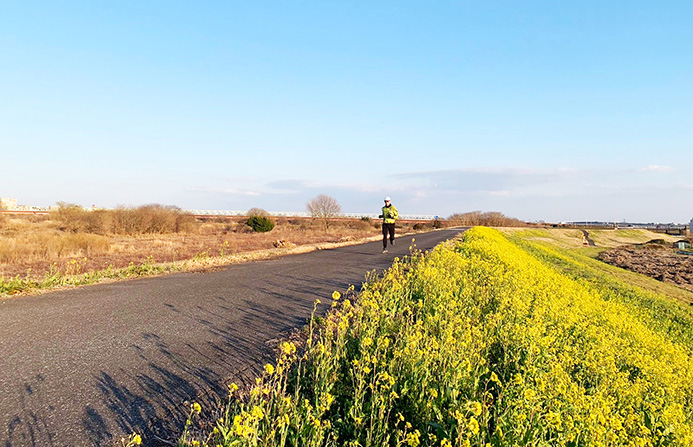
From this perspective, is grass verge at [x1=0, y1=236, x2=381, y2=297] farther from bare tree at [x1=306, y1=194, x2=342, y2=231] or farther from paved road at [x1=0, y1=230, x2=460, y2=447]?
bare tree at [x1=306, y1=194, x2=342, y2=231]

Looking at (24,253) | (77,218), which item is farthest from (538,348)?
(77,218)

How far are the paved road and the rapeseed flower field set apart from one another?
1.43ft

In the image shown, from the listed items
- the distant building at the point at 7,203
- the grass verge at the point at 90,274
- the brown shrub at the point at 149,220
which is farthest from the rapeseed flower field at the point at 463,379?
the distant building at the point at 7,203

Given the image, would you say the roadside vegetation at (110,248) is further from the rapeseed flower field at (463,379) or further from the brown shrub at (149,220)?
the rapeseed flower field at (463,379)

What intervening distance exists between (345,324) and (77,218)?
33467mm

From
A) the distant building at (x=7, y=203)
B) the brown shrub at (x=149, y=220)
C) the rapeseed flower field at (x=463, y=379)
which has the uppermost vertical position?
the distant building at (x=7, y=203)

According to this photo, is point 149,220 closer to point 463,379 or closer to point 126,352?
point 126,352

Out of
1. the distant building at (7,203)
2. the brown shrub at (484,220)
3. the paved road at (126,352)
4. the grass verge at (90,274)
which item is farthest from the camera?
the brown shrub at (484,220)

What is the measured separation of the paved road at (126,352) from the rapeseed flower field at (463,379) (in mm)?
434

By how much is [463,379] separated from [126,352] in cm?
326

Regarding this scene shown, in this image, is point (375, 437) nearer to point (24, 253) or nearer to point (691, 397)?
point (691, 397)

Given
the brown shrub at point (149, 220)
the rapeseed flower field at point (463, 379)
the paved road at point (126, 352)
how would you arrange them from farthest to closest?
the brown shrub at point (149, 220), the paved road at point (126, 352), the rapeseed flower field at point (463, 379)

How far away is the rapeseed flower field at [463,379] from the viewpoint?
8.08ft

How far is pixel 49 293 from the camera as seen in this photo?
6.86m
